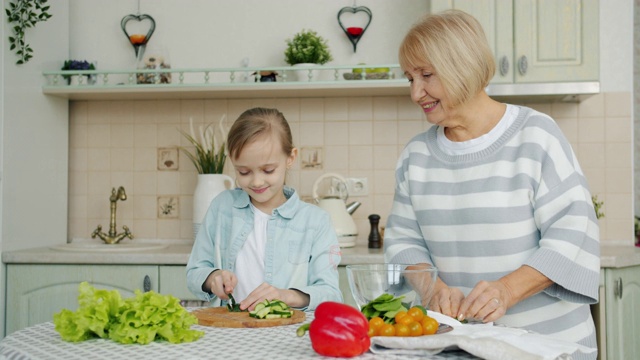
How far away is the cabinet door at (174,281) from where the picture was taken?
261 centimetres

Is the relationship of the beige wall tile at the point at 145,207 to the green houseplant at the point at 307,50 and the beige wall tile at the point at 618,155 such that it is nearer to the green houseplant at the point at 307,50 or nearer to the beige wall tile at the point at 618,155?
the green houseplant at the point at 307,50

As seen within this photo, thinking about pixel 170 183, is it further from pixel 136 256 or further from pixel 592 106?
pixel 592 106

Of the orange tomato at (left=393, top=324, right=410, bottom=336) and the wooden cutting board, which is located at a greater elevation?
the orange tomato at (left=393, top=324, right=410, bottom=336)

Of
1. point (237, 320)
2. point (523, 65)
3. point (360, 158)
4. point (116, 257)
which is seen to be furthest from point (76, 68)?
point (237, 320)

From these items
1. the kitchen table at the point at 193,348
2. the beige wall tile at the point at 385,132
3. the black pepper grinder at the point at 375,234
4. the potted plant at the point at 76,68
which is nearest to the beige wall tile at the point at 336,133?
the beige wall tile at the point at 385,132

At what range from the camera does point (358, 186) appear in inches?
→ 120

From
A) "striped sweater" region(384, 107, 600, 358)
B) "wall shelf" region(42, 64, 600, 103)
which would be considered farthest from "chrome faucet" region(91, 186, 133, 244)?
"striped sweater" region(384, 107, 600, 358)

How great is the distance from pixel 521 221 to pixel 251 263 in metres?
0.62

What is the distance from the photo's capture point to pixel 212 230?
1731mm

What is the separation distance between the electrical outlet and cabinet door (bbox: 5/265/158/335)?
39.1 inches

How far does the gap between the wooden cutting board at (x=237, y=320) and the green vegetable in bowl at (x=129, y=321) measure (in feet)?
0.35

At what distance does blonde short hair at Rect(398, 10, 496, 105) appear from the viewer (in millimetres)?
1426

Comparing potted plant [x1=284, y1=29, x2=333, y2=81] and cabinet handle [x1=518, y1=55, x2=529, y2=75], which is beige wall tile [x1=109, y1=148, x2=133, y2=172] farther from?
cabinet handle [x1=518, y1=55, x2=529, y2=75]

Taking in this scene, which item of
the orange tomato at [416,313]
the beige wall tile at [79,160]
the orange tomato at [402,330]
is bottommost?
the orange tomato at [402,330]
